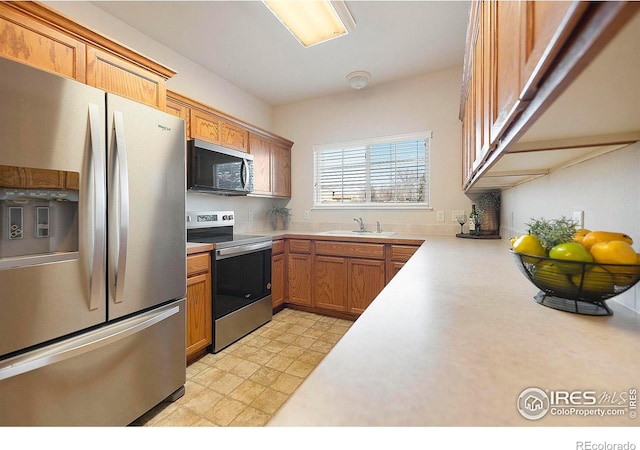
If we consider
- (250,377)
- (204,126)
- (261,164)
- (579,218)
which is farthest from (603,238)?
(261,164)

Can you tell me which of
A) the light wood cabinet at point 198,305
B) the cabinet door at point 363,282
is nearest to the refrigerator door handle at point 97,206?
the light wood cabinet at point 198,305

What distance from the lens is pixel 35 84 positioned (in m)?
1.10

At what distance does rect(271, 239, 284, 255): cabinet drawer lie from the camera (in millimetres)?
2964

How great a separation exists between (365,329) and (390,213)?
2866mm

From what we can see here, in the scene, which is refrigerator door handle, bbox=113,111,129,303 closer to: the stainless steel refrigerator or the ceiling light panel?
the stainless steel refrigerator

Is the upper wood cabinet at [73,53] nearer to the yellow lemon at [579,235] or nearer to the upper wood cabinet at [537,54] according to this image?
the upper wood cabinet at [537,54]

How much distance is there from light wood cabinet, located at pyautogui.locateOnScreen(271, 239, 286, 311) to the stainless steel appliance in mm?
140

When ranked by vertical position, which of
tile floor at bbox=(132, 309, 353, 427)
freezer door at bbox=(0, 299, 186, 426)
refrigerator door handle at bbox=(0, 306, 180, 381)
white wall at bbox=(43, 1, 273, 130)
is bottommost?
tile floor at bbox=(132, 309, 353, 427)

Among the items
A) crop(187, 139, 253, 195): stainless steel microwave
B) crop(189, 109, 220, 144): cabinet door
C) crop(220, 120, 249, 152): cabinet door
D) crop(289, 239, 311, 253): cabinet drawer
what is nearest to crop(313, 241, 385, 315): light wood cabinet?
crop(289, 239, 311, 253): cabinet drawer

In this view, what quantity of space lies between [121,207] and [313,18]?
5.87ft

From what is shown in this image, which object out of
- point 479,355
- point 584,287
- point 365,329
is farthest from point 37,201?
point 584,287

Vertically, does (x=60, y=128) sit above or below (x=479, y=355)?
above

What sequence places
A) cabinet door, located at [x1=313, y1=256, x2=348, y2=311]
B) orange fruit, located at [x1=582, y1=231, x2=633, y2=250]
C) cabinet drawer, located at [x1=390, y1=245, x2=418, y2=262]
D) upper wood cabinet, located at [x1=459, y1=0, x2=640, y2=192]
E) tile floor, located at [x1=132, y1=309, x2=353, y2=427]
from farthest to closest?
cabinet door, located at [x1=313, y1=256, x2=348, y2=311] < cabinet drawer, located at [x1=390, y1=245, x2=418, y2=262] < tile floor, located at [x1=132, y1=309, x2=353, y2=427] < orange fruit, located at [x1=582, y1=231, x2=633, y2=250] < upper wood cabinet, located at [x1=459, y1=0, x2=640, y2=192]
